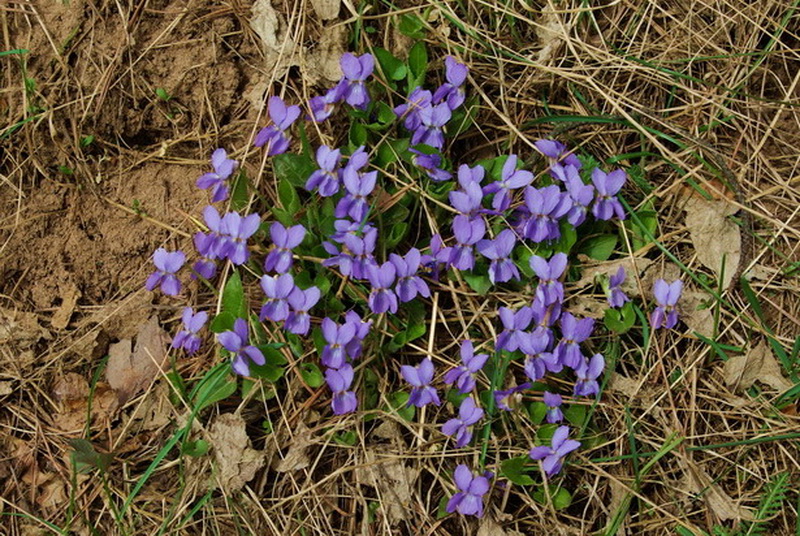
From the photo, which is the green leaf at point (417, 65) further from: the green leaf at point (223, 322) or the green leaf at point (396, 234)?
the green leaf at point (223, 322)

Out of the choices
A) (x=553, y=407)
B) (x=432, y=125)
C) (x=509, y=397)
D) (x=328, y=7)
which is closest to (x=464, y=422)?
(x=509, y=397)

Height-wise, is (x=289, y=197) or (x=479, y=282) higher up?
(x=289, y=197)

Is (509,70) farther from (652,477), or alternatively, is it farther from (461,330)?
(652,477)

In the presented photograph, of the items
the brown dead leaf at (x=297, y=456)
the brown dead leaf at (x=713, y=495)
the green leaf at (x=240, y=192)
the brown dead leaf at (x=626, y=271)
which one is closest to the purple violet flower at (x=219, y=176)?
the green leaf at (x=240, y=192)

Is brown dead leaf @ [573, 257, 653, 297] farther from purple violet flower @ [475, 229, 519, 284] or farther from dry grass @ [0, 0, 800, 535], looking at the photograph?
purple violet flower @ [475, 229, 519, 284]

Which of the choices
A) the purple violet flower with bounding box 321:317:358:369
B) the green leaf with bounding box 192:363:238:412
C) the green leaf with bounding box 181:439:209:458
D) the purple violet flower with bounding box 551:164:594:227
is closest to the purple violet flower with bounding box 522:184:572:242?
the purple violet flower with bounding box 551:164:594:227

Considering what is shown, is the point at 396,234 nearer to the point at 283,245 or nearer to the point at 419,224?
the point at 419,224

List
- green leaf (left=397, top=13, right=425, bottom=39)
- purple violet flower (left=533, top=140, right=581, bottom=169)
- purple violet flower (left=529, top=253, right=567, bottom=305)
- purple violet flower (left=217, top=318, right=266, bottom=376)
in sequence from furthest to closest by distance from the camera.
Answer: green leaf (left=397, top=13, right=425, bottom=39)
purple violet flower (left=533, top=140, right=581, bottom=169)
purple violet flower (left=529, top=253, right=567, bottom=305)
purple violet flower (left=217, top=318, right=266, bottom=376)
